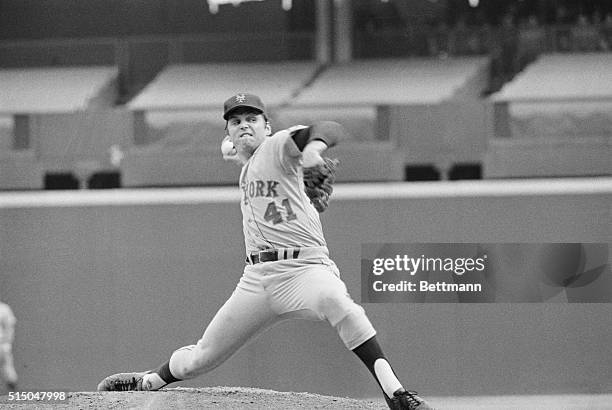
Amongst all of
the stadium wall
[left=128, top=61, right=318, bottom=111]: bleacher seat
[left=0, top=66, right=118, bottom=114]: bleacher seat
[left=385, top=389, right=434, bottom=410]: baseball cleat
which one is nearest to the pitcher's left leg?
[left=385, top=389, right=434, bottom=410]: baseball cleat

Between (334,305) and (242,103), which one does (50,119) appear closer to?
(242,103)

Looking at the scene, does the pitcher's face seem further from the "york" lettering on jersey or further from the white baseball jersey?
the "york" lettering on jersey

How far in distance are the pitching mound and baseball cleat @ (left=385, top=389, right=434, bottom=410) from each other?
649 mm

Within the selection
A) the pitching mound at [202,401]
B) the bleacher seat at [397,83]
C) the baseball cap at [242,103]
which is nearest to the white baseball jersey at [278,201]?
the baseball cap at [242,103]

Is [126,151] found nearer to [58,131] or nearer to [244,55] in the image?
[58,131]

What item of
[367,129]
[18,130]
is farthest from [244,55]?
[18,130]

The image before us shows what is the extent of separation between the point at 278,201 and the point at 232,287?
2.14 meters

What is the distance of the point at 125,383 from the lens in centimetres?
492

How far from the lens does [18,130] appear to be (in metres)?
6.62

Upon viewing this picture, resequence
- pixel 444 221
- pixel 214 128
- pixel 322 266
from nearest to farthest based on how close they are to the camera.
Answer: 1. pixel 322 266
2. pixel 444 221
3. pixel 214 128

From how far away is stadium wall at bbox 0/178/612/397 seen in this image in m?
6.05

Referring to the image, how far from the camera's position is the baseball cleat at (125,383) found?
4855mm

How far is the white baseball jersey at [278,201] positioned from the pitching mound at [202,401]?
2.42ft

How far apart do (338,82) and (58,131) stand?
186cm
